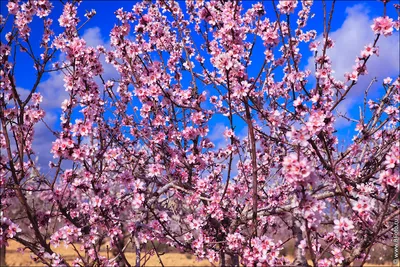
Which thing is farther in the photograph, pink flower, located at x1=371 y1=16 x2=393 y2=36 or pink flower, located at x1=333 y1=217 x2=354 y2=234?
pink flower, located at x1=371 y1=16 x2=393 y2=36

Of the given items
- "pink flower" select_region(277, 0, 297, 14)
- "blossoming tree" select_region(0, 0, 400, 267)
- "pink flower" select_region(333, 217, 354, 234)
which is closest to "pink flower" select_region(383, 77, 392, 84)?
"blossoming tree" select_region(0, 0, 400, 267)

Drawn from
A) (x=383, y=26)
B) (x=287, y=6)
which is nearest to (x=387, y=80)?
(x=383, y=26)

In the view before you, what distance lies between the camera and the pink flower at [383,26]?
10.5 ft

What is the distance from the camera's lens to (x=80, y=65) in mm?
4336

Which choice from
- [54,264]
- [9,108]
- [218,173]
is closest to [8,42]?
[9,108]

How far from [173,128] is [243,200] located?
5.19ft

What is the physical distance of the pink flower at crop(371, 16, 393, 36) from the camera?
3186 millimetres

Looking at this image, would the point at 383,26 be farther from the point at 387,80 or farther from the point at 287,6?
the point at 387,80

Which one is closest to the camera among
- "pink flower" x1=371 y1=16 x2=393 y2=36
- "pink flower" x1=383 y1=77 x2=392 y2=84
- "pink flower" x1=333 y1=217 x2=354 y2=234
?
"pink flower" x1=333 y1=217 x2=354 y2=234

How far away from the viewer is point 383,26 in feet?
10.5

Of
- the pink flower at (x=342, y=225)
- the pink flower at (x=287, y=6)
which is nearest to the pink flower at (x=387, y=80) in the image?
the pink flower at (x=287, y=6)

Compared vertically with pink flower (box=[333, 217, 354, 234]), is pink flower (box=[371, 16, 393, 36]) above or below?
above

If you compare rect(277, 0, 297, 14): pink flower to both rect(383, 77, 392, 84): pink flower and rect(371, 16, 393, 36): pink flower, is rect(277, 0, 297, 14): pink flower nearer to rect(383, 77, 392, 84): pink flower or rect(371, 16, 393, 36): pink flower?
rect(371, 16, 393, 36): pink flower

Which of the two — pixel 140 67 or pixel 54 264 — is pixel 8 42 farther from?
pixel 54 264
